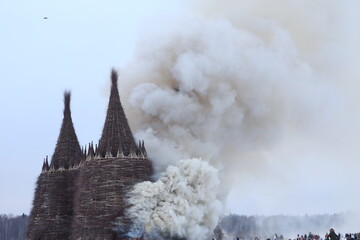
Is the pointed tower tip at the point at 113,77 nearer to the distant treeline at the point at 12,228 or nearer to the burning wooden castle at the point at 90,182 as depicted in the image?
the burning wooden castle at the point at 90,182

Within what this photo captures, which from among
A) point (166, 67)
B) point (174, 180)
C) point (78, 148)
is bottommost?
point (174, 180)

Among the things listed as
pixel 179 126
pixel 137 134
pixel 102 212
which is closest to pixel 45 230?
pixel 102 212

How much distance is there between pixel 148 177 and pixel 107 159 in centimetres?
318

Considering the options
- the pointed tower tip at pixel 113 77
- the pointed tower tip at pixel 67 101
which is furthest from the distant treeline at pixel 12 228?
the pointed tower tip at pixel 113 77

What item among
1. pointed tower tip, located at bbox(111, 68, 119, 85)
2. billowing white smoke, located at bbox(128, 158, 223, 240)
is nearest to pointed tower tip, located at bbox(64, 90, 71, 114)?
pointed tower tip, located at bbox(111, 68, 119, 85)

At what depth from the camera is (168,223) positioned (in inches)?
1417

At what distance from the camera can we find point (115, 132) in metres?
39.0

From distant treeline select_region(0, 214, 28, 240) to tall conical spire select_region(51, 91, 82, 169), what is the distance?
4786cm

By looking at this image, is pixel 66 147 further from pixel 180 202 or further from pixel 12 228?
pixel 12 228

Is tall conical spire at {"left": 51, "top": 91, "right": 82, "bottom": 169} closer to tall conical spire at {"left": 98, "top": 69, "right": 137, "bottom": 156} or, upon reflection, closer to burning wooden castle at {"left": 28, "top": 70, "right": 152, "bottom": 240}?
burning wooden castle at {"left": 28, "top": 70, "right": 152, "bottom": 240}

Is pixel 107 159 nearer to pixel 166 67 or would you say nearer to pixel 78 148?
pixel 78 148

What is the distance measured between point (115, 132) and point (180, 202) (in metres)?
7.04

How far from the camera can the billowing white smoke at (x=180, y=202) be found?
35.8 metres

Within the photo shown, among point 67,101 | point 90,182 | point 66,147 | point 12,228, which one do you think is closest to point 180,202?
point 90,182
